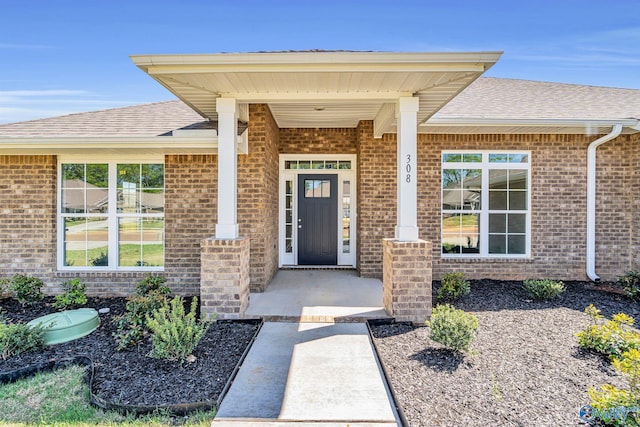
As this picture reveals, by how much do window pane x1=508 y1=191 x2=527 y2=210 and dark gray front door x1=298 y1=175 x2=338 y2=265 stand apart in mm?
3651

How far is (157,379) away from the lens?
3.04 metres

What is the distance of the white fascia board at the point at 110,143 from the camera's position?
521 cm

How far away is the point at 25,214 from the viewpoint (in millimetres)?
5969

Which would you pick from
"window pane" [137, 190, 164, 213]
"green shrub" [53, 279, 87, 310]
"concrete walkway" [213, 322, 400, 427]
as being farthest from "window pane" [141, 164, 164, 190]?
"concrete walkway" [213, 322, 400, 427]

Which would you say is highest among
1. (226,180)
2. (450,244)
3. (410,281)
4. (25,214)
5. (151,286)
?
(226,180)

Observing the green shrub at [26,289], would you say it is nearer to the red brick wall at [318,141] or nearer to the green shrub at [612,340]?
the red brick wall at [318,141]

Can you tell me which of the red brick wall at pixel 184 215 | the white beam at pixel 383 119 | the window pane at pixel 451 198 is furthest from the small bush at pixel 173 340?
the window pane at pixel 451 198

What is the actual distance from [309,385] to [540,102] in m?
7.43

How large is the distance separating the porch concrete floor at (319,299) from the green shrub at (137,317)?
4.13 ft

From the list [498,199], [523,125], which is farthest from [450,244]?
[523,125]

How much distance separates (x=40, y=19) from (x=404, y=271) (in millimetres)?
10028

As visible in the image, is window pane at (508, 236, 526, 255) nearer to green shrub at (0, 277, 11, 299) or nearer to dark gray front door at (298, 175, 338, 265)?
dark gray front door at (298, 175, 338, 265)

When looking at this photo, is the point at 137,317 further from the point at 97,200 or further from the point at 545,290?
the point at 545,290

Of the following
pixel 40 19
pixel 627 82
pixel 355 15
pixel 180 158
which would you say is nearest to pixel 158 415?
pixel 180 158
